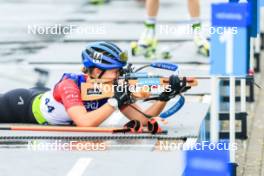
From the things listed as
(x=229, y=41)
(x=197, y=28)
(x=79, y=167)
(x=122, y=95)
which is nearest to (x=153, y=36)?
(x=197, y=28)

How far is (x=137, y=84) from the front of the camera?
8.57m

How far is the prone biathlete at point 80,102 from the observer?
28.2 ft

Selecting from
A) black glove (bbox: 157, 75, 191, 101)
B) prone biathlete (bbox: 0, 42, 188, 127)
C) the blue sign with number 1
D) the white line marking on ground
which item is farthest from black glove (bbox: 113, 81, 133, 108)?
the blue sign with number 1

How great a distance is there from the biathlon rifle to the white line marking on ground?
0.79 meters

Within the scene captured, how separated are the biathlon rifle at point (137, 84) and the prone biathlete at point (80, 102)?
5 centimetres

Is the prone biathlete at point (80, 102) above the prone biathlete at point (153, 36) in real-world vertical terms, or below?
below

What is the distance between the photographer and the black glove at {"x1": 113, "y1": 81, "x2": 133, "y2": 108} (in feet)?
27.8

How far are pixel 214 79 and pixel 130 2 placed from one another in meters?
11.4

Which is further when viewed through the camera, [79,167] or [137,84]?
[137,84]

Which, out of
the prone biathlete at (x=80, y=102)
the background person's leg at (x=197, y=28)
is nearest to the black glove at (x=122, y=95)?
the prone biathlete at (x=80, y=102)

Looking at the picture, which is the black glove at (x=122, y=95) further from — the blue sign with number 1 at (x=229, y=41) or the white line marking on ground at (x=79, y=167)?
the blue sign with number 1 at (x=229, y=41)

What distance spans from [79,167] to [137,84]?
3.49ft

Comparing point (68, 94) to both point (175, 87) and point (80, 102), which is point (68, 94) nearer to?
point (80, 102)

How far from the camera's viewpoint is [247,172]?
27.5 feet
